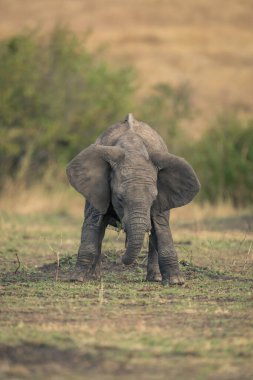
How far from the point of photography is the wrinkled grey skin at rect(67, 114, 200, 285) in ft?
31.2

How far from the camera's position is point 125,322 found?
24.4 ft

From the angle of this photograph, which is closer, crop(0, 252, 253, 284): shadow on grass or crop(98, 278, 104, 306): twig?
crop(98, 278, 104, 306): twig

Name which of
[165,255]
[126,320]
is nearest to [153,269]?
[165,255]

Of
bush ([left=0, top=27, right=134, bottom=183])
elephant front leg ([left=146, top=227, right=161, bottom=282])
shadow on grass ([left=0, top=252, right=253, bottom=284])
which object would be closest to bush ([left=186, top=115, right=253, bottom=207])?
bush ([left=0, top=27, right=134, bottom=183])

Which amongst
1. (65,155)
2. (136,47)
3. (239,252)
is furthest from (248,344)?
(136,47)

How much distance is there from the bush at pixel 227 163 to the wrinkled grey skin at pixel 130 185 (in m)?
11.2

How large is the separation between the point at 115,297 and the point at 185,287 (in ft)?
3.65

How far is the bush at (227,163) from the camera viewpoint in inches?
868

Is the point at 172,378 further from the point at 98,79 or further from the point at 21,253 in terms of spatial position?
the point at 98,79

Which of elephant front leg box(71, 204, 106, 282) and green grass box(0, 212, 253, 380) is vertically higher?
elephant front leg box(71, 204, 106, 282)

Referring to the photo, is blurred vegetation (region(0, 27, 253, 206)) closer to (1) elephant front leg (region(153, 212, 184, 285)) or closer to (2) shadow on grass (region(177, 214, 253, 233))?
(2) shadow on grass (region(177, 214, 253, 233))

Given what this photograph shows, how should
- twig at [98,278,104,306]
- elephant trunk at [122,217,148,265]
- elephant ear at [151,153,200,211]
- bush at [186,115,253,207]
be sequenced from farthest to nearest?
bush at [186,115,253,207]
elephant ear at [151,153,200,211]
elephant trunk at [122,217,148,265]
twig at [98,278,104,306]

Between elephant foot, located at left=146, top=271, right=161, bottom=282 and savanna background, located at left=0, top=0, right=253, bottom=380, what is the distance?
9.2 inches

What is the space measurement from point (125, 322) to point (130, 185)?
2.22 m
